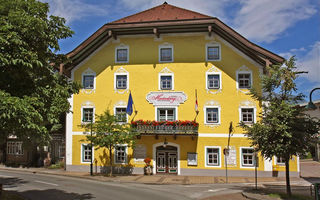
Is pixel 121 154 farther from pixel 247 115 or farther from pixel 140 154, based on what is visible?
pixel 247 115

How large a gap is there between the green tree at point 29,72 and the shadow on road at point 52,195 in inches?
218

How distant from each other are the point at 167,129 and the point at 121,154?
497 cm

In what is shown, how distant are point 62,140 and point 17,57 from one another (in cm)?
2208

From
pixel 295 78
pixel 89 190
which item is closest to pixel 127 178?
pixel 89 190

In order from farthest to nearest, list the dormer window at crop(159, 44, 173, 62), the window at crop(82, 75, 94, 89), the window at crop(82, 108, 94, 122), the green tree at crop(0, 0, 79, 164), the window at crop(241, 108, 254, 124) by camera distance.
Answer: the window at crop(82, 75, 94, 89) → the window at crop(82, 108, 94, 122) → the dormer window at crop(159, 44, 173, 62) → the window at crop(241, 108, 254, 124) → the green tree at crop(0, 0, 79, 164)

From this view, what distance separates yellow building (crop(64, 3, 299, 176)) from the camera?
23375mm

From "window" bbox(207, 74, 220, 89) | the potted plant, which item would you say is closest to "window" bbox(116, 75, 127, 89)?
the potted plant

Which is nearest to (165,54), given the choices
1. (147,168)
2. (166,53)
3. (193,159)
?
(166,53)

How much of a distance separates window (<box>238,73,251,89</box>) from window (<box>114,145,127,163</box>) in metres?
11.2

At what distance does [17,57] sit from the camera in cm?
884

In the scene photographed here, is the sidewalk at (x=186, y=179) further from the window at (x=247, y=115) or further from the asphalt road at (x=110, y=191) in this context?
the window at (x=247, y=115)

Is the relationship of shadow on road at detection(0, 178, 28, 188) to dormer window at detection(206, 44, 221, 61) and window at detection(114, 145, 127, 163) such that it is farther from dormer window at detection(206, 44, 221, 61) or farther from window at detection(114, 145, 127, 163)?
dormer window at detection(206, 44, 221, 61)

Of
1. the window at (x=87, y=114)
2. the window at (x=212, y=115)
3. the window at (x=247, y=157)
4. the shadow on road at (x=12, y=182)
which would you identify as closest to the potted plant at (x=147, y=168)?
the window at (x=212, y=115)

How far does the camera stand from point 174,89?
80.6ft
